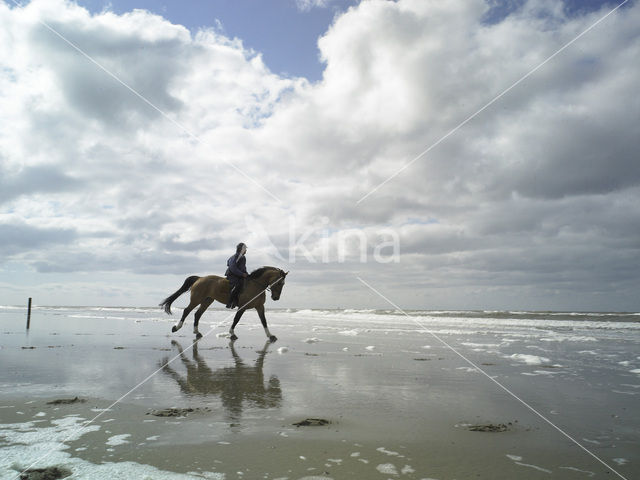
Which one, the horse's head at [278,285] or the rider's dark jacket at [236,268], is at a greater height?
the rider's dark jacket at [236,268]

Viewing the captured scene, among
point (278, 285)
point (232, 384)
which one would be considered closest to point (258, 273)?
point (278, 285)

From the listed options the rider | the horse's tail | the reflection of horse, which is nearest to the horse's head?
the rider

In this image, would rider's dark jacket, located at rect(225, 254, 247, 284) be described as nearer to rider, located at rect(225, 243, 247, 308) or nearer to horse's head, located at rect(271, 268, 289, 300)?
rider, located at rect(225, 243, 247, 308)

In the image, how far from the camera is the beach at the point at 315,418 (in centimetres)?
281

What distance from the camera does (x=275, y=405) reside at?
4508mm

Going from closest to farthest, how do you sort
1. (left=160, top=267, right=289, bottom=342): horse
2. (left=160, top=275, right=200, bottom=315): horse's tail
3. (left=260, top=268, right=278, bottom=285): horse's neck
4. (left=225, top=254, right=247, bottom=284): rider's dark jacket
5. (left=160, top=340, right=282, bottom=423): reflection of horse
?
(left=160, top=340, right=282, bottom=423): reflection of horse → (left=225, top=254, right=247, bottom=284): rider's dark jacket → (left=160, top=267, right=289, bottom=342): horse → (left=260, top=268, right=278, bottom=285): horse's neck → (left=160, top=275, right=200, bottom=315): horse's tail

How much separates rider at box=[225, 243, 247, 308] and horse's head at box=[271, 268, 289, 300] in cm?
113

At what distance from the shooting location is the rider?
42.5 ft

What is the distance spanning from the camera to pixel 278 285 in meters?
13.6

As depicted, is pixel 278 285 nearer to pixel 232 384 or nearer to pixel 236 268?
pixel 236 268

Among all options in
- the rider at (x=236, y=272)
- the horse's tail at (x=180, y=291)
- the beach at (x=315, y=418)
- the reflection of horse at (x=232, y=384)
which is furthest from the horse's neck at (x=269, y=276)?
the reflection of horse at (x=232, y=384)

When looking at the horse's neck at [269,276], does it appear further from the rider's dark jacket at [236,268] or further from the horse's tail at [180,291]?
the horse's tail at [180,291]

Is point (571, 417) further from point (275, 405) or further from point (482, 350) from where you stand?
point (482, 350)

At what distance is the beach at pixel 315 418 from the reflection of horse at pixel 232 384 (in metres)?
0.03
